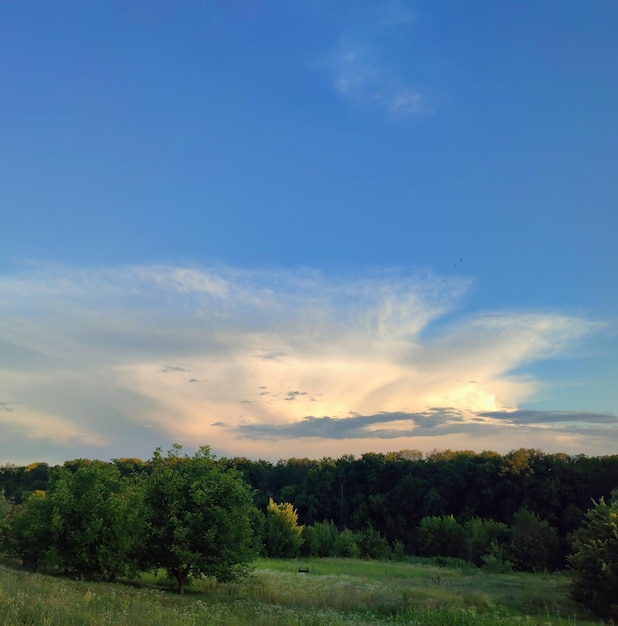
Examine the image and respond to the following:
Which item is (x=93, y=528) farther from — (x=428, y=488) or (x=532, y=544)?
(x=428, y=488)

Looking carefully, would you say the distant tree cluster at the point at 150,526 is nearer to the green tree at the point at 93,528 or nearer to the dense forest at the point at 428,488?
the green tree at the point at 93,528

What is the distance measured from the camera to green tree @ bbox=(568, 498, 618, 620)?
1001 inches

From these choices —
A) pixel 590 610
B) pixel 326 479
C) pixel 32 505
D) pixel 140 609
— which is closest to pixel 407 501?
pixel 326 479

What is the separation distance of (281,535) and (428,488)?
3050cm

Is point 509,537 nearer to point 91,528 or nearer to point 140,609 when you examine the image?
point 91,528

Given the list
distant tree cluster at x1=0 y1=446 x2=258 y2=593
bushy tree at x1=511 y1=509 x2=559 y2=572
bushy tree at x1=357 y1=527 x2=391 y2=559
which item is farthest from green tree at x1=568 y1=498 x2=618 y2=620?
bushy tree at x1=357 y1=527 x2=391 y2=559

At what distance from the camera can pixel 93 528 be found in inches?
1049

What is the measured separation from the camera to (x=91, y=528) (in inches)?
1047

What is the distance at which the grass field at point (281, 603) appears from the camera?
430 inches

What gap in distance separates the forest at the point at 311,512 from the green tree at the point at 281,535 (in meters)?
0.14

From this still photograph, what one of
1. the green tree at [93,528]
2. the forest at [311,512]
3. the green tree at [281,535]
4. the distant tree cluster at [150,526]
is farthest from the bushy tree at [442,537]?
the green tree at [93,528]

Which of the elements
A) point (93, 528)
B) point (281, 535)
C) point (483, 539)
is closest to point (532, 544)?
point (483, 539)

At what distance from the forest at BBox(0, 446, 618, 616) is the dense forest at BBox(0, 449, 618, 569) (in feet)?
0.68

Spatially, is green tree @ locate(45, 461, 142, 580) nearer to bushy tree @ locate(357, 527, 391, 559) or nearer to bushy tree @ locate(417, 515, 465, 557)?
bushy tree @ locate(357, 527, 391, 559)
